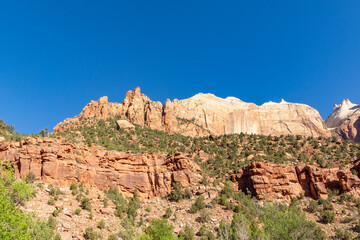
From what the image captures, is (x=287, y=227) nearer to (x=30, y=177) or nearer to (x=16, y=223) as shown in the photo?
(x=16, y=223)

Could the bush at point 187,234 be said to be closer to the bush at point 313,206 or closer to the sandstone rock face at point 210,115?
the bush at point 313,206

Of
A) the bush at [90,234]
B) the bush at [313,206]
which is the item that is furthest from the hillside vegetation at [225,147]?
the bush at [90,234]

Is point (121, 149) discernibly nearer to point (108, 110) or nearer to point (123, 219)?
point (123, 219)

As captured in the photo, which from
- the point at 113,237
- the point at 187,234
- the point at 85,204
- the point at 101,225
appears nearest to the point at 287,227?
the point at 187,234

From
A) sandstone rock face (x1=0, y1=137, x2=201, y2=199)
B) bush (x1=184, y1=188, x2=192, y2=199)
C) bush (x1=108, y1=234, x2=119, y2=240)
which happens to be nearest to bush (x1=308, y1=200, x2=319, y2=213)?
sandstone rock face (x1=0, y1=137, x2=201, y2=199)

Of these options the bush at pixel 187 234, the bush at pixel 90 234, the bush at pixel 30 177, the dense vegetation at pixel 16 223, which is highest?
the bush at pixel 30 177

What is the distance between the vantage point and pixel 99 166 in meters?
39.2

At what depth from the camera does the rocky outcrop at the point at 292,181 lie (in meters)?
38.4

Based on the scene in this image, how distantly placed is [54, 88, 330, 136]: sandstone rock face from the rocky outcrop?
38.5 m

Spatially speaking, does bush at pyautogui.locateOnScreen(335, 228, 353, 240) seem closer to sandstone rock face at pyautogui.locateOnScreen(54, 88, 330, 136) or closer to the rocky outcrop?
the rocky outcrop

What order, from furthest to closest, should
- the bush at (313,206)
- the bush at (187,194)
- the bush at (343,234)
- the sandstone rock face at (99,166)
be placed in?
the bush at (187,194) < the bush at (313,206) < the sandstone rock face at (99,166) < the bush at (343,234)

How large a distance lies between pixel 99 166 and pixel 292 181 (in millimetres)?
29663

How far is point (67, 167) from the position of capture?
34.8 m

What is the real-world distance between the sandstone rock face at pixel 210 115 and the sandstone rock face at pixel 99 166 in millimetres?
29289
